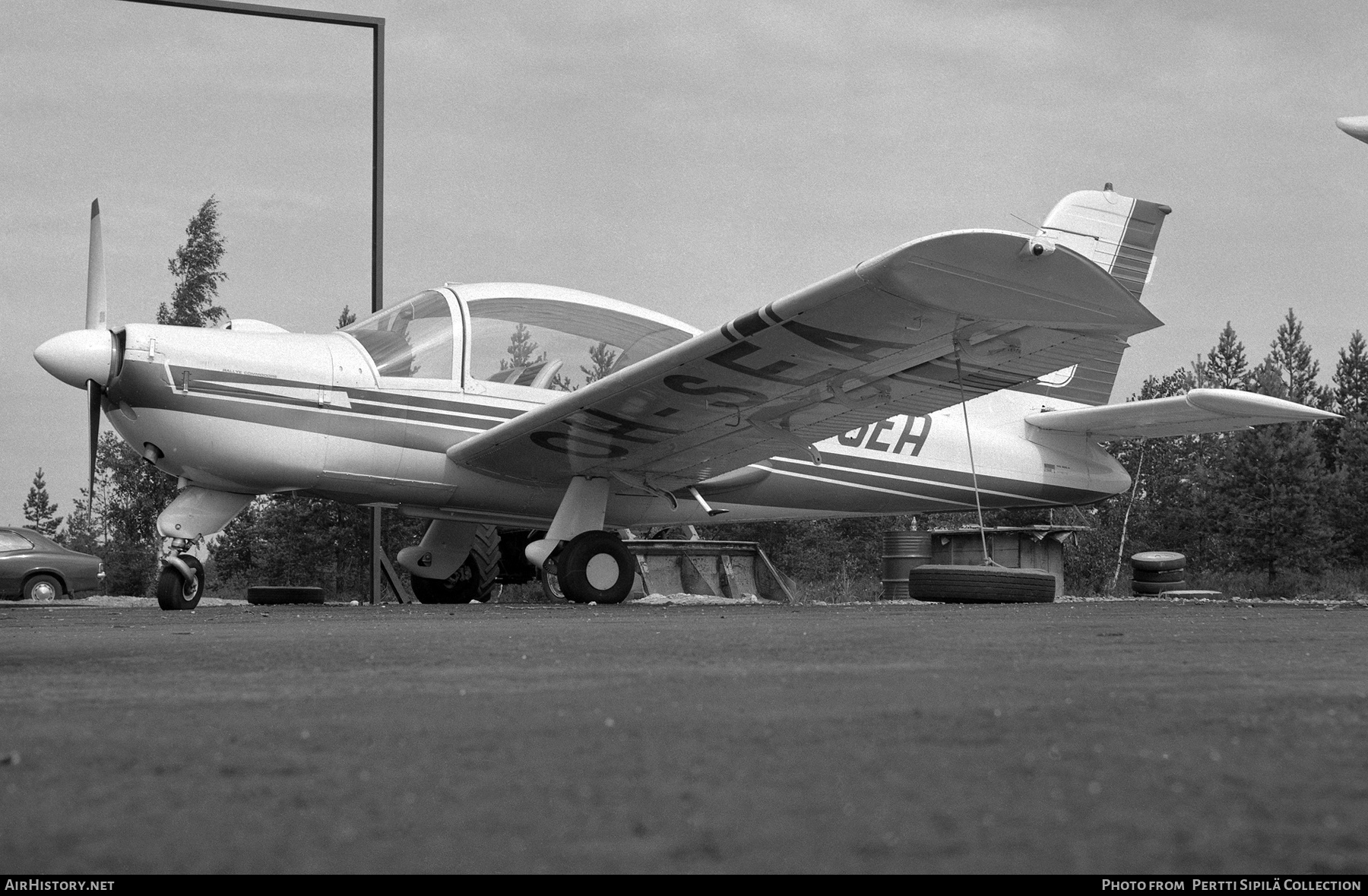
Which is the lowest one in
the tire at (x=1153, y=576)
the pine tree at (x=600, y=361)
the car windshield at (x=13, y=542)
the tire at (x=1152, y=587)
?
the tire at (x=1152, y=587)

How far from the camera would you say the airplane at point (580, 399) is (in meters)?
7.68

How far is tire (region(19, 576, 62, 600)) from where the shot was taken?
674 inches

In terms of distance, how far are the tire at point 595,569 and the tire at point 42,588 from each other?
35.9 feet

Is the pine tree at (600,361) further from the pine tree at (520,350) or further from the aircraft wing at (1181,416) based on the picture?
the aircraft wing at (1181,416)

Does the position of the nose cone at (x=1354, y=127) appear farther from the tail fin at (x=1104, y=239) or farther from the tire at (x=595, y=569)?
the tail fin at (x=1104, y=239)

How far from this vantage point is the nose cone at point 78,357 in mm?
8375

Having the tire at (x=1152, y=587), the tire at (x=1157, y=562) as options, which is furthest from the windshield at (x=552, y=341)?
the tire at (x=1152, y=587)

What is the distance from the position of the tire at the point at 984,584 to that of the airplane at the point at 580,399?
1232mm

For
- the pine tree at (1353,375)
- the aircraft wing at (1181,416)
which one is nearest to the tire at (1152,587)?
the aircraft wing at (1181,416)

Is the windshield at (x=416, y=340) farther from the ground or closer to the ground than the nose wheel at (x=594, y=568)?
farther from the ground

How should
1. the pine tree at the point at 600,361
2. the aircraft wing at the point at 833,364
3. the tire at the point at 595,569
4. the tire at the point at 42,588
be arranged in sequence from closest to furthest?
the aircraft wing at the point at 833,364, the tire at the point at 595,569, the pine tree at the point at 600,361, the tire at the point at 42,588

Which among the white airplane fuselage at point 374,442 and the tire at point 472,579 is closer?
the white airplane fuselage at point 374,442

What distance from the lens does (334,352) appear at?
9242mm

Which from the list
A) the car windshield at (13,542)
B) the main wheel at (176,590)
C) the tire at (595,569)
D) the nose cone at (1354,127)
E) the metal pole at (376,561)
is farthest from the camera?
the car windshield at (13,542)
